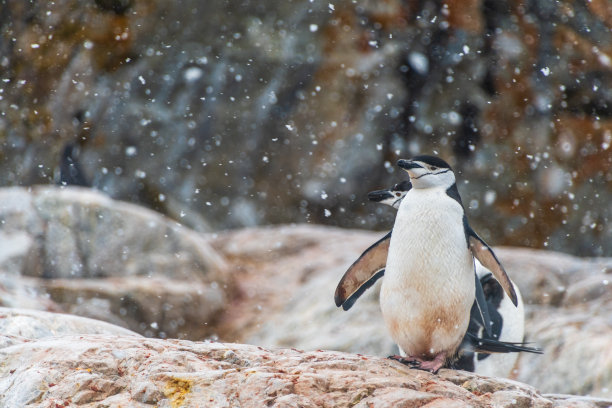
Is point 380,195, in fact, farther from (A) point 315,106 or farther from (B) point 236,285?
(A) point 315,106

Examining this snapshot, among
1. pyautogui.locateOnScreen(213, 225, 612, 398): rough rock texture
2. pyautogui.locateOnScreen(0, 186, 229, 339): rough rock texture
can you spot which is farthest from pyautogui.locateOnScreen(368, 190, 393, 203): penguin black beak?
pyautogui.locateOnScreen(0, 186, 229, 339): rough rock texture

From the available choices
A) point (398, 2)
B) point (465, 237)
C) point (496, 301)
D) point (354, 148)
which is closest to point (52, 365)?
point (465, 237)

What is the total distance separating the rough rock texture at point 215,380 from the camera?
4.64 feet

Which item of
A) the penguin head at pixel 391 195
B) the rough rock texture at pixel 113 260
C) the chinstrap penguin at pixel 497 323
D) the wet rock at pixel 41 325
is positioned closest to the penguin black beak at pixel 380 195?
the penguin head at pixel 391 195

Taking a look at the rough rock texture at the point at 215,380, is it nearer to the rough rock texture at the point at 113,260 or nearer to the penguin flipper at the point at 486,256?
the penguin flipper at the point at 486,256

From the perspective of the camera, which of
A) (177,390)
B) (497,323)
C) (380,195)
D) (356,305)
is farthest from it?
(356,305)

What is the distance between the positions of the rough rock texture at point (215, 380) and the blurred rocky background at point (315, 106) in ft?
13.9

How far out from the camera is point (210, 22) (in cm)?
653

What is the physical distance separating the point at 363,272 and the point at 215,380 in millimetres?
776

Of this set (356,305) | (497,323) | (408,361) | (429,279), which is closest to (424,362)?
(408,361)

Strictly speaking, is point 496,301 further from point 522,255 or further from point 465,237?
point 522,255

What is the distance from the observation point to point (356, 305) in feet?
12.0

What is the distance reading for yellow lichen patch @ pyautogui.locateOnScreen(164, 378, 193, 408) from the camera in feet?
4.60

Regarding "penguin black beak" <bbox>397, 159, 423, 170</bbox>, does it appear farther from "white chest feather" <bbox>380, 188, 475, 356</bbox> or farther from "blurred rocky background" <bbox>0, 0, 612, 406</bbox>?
"blurred rocky background" <bbox>0, 0, 612, 406</bbox>
